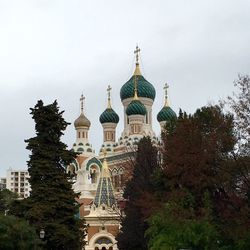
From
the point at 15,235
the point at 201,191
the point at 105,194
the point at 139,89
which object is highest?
the point at 139,89

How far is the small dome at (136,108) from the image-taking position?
228 feet

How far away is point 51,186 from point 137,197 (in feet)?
24.2

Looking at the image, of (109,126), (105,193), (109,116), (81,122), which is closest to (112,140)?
(109,126)

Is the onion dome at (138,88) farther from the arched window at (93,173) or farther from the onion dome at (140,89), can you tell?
the arched window at (93,173)

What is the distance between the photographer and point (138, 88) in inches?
2881

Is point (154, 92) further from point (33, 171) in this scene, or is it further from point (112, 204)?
point (33, 171)

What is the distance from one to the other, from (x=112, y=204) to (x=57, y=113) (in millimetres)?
29041

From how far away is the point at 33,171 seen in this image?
87.5ft

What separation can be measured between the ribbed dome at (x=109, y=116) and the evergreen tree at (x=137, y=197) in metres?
40.5

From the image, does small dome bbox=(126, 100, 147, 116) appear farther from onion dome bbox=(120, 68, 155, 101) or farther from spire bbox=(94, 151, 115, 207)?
spire bbox=(94, 151, 115, 207)

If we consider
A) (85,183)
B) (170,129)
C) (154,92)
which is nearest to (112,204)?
(85,183)

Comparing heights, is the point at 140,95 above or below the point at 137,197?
above

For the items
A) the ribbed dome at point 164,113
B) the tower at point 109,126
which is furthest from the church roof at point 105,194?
the ribbed dome at point 164,113

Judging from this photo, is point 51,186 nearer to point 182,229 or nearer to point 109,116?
point 182,229
